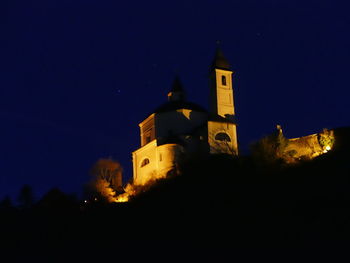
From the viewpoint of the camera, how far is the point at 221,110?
220ft

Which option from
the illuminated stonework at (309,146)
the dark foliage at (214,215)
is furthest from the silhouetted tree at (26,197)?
the illuminated stonework at (309,146)

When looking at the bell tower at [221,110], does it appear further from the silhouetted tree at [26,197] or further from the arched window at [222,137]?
the silhouetted tree at [26,197]

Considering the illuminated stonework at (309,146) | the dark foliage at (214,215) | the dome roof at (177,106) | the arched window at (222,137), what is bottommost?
the dark foliage at (214,215)

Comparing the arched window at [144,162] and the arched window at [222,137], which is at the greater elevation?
the arched window at [222,137]

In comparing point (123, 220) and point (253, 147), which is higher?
point (253, 147)

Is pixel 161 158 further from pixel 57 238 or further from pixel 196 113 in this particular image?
pixel 57 238

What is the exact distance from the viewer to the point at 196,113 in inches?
2613

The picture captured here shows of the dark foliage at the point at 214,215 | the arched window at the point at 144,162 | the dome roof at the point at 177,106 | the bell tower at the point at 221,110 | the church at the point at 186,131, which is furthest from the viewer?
the dome roof at the point at 177,106

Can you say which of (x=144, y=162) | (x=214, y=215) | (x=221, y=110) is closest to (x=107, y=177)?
(x=144, y=162)

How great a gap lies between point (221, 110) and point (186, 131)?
4631 millimetres

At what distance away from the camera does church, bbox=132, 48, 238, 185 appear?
62625 millimetres

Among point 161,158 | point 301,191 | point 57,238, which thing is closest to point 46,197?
point 161,158

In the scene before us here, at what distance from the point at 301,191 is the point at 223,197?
6422 millimetres

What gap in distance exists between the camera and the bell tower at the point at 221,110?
207 feet
